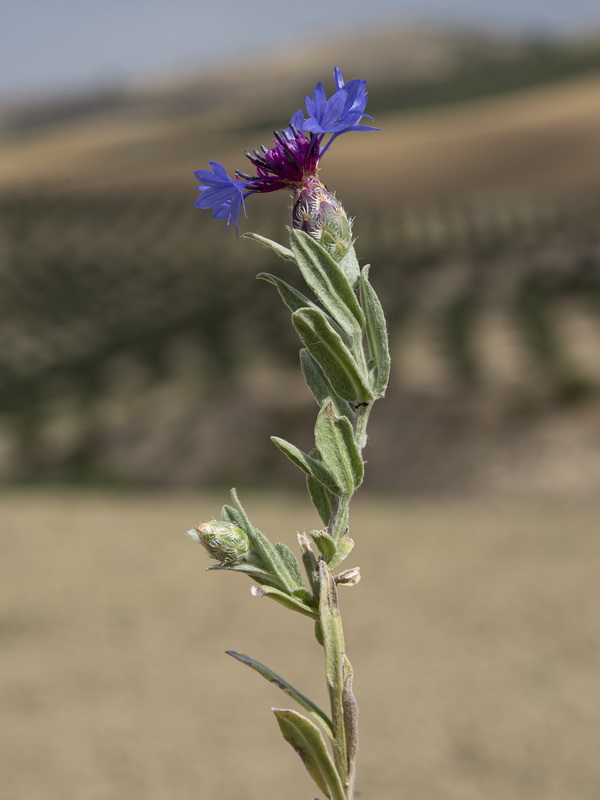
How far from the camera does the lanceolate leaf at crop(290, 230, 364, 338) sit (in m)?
1.15

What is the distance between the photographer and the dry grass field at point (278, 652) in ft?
37.4

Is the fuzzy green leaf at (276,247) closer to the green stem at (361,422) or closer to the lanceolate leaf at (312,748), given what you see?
the green stem at (361,422)

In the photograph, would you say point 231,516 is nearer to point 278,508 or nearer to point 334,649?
point 334,649

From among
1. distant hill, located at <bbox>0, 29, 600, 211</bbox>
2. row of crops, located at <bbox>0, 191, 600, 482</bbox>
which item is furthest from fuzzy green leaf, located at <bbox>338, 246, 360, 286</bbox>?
distant hill, located at <bbox>0, 29, 600, 211</bbox>

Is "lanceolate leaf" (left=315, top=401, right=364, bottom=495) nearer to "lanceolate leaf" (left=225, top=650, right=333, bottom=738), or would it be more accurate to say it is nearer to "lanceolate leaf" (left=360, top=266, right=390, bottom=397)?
"lanceolate leaf" (left=360, top=266, right=390, bottom=397)

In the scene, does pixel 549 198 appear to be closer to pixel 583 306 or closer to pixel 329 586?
pixel 583 306

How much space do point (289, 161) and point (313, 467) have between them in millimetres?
387

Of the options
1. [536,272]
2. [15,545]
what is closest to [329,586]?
[15,545]

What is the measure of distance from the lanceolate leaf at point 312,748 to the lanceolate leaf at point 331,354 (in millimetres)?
389

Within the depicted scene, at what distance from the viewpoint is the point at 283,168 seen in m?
1.22

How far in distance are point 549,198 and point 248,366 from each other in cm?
1940

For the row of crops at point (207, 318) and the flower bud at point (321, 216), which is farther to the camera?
the row of crops at point (207, 318)

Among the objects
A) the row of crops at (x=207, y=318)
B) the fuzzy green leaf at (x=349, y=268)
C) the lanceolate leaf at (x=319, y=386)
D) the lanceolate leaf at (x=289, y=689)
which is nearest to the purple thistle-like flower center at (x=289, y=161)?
the fuzzy green leaf at (x=349, y=268)

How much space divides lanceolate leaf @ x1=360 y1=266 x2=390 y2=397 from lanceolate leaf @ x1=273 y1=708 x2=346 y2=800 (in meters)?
0.41
